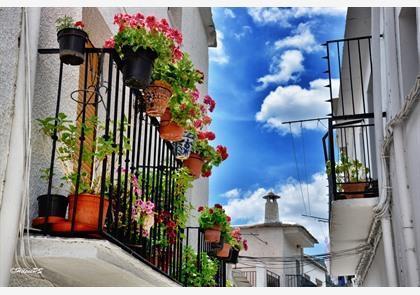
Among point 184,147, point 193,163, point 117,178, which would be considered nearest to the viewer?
point 117,178

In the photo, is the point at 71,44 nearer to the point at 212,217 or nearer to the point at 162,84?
the point at 162,84

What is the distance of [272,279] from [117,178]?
1961cm

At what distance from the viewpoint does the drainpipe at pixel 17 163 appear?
3848 millimetres

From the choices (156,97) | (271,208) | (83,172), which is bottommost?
(83,172)

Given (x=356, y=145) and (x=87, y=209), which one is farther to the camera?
(x=356, y=145)

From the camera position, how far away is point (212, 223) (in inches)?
359

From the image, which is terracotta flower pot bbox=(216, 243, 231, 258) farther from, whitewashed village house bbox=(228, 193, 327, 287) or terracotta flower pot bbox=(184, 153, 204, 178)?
whitewashed village house bbox=(228, 193, 327, 287)

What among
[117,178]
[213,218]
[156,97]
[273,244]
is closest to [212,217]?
[213,218]

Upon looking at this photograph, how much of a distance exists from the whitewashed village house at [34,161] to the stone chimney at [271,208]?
66.0ft

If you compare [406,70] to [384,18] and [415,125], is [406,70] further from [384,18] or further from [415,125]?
[384,18]

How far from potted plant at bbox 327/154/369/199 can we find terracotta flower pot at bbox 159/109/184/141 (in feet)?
12.4
